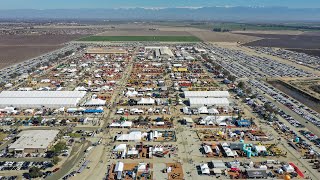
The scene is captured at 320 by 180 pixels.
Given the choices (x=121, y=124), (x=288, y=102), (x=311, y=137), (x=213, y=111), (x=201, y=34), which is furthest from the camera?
(x=201, y=34)

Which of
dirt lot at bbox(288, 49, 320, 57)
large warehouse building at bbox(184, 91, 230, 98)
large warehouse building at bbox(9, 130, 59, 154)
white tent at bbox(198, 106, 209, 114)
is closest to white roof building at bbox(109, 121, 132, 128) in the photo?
large warehouse building at bbox(9, 130, 59, 154)

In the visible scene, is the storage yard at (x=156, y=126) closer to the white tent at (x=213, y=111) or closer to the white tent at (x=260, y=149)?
the white tent at (x=260, y=149)

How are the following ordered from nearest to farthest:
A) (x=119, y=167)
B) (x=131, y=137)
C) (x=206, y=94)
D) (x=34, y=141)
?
(x=119, y=167), (x=34, y=141), (x=131, y=137), (x=206, y=94)

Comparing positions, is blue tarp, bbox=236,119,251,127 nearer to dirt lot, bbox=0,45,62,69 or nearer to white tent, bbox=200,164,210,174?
white tent, bbox=200,164,210,174

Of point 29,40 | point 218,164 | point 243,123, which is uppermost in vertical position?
point 29,40

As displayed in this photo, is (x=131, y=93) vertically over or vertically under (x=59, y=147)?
over

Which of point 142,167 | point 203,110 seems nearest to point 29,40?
point 203,110

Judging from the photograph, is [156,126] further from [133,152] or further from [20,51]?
[20,51]
